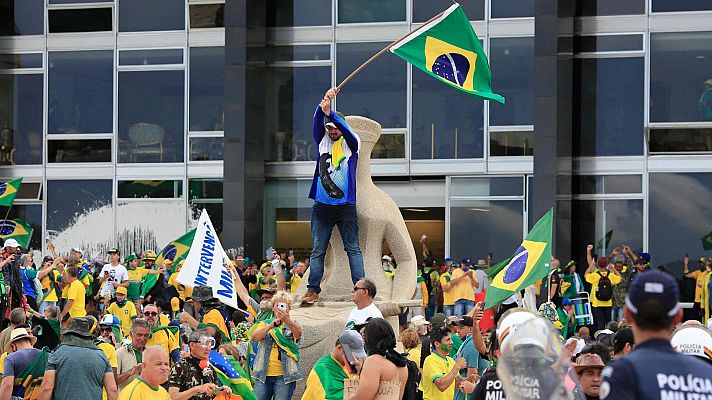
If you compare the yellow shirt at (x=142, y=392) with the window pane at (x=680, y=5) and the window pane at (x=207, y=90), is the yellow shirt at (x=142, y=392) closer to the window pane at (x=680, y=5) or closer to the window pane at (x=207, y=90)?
the window pane at (x=680, y=5)

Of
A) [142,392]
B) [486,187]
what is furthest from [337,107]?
[142,392]

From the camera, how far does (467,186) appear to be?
100ft

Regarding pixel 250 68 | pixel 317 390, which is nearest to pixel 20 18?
pixel 250 68

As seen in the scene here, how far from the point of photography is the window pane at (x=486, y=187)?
99.0 feet

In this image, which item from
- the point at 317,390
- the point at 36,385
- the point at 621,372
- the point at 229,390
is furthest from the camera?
the point at 36,385

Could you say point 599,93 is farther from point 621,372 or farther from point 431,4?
point 621,372

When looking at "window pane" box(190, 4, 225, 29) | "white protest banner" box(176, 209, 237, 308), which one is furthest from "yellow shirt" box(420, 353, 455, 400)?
"window pane" box(190, 4, 225, 29)

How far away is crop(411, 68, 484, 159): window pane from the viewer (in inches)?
1206

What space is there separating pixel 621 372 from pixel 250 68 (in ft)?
88.8

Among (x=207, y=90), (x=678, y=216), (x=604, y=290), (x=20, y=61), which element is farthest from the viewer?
(x=20, y=61)

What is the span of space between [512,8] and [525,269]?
718 inches

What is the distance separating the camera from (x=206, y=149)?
106 ft

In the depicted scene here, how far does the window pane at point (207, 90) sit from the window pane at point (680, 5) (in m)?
9.97

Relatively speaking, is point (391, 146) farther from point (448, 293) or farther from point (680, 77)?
point (448, 293)
